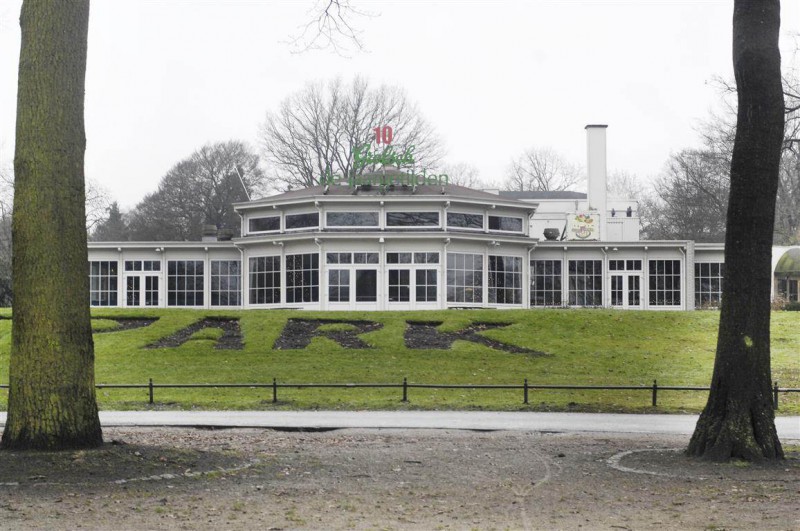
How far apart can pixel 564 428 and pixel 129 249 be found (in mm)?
38321

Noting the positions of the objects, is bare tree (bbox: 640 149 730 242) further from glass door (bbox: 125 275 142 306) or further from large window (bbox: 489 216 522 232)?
glass door (bbox: 125 275 142 306)

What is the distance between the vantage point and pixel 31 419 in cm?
1213

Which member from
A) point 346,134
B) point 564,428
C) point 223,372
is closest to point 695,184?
point 346,134

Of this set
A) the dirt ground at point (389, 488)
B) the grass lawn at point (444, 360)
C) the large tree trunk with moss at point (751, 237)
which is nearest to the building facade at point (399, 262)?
the grass lawn at point (444, 360)

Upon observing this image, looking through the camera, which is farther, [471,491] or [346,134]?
[346,134]

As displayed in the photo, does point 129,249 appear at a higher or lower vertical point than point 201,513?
higher

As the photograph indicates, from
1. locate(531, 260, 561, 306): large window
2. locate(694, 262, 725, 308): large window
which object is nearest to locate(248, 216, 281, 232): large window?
locate(531, 260, 561, 306): large window

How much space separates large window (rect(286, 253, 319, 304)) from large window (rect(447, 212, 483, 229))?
22.8ft

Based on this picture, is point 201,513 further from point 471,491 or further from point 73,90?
point 73,90

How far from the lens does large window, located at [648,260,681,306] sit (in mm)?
51594

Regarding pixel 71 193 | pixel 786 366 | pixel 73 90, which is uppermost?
pixel 73 90

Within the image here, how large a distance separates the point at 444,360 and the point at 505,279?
17135mm

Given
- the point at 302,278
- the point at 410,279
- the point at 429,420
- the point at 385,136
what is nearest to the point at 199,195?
the point at 385,136

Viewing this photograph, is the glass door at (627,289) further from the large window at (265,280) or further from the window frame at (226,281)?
the window frame at (226,281)
